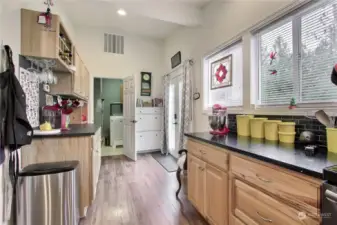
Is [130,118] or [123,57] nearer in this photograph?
[130,118]

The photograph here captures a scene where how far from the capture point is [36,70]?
229 cm

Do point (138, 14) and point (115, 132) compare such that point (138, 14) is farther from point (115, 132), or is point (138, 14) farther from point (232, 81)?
point (115, 132)

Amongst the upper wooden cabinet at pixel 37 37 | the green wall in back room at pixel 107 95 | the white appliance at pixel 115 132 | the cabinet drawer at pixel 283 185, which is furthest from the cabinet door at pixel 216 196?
the green wall in back room at pixel 107 95

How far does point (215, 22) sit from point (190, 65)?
90 cm

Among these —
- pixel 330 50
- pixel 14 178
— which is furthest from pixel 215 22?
pixel 14 178

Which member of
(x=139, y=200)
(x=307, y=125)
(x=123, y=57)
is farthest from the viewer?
(x=123, y=57)

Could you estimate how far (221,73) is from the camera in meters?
2.85

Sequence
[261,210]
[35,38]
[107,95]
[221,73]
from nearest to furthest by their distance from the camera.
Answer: [261,210] → [35,38] → [221,73] → [107,95]

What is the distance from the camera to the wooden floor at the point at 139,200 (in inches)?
78.4

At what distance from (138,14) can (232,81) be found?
6.05ft

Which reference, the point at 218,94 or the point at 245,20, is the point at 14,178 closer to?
the point at 218,94

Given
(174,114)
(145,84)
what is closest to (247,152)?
(174,114)

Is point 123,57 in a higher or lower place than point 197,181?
higher

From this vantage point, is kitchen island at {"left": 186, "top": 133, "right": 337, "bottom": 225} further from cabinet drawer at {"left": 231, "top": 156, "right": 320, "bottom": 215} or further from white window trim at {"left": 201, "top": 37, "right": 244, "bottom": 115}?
white window trim at {"left": 201, "top": 37, "right": 244, "bottom": 115}
